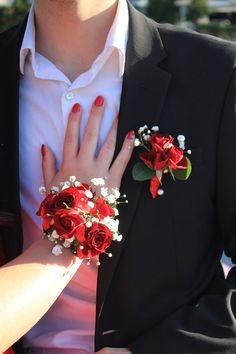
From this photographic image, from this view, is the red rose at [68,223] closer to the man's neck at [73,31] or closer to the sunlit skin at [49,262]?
the sunlit skin at [49,262]

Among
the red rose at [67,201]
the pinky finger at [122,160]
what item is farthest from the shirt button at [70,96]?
the red rose at [67,201]

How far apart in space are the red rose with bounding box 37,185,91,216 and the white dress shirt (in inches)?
11.1

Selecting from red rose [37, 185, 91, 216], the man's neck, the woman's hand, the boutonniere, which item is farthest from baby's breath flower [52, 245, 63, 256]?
the man's neck

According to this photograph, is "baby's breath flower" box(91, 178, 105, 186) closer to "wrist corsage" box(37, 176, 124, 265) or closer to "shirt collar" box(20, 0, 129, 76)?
"wrist corsage" box(37, 176, 124, 265)

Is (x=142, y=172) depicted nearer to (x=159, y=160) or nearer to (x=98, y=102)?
(x=159, y=160)

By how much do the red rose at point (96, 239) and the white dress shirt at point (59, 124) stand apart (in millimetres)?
226

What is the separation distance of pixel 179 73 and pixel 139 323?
32.7 inches

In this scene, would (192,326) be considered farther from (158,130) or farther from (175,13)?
(175,13)

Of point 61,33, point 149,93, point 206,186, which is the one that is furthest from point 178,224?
point 61,33

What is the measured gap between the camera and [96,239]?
4.93 ft

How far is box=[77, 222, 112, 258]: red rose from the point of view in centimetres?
150

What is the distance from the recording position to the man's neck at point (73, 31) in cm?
172

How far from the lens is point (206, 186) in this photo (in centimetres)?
165

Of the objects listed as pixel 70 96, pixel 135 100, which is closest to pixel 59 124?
pixel 70 96
